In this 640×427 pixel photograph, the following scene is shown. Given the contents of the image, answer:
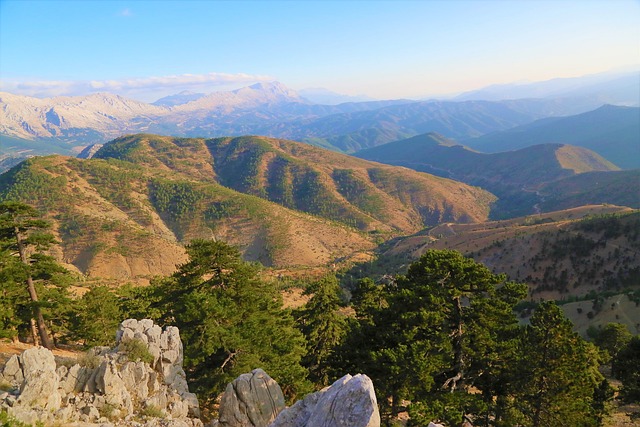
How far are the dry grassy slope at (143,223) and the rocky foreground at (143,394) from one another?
7962cm

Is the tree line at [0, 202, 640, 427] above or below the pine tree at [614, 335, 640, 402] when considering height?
above

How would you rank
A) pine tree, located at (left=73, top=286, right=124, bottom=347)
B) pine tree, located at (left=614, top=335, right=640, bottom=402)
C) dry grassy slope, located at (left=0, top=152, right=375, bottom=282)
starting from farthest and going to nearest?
1. dry grassy slope, located at (left=0, top=152, right=375, bottom=282)
2. pine tree, located at (left=73, top=286, right=124, bottom=347)
3. pine tree, located at (left=614, top=335, right=640, bottom=402)

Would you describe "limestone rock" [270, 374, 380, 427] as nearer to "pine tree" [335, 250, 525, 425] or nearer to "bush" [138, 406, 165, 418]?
"pine tree" [335, 250, 525, 425]

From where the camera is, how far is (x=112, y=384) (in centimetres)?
1459

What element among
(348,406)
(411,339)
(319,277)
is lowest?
(319,277)

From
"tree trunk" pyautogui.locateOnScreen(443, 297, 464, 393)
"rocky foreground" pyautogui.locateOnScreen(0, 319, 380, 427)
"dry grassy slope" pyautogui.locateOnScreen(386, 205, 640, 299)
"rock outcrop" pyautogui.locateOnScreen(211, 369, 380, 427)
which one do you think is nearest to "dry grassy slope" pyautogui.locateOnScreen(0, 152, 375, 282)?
"dry grassy slope" pyautogui.locateOnScreen(386, 205, 640, 299)

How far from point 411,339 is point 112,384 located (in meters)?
12.9

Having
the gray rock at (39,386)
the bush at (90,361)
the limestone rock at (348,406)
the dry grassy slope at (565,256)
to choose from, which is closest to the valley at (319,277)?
the dry grassy slope at (565,256)

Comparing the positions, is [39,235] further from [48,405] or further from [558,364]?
[558,364]

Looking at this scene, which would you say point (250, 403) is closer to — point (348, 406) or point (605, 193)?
Answer: point (348, 406)

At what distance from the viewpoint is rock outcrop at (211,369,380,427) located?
10.9 meters

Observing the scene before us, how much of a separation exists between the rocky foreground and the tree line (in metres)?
2.21

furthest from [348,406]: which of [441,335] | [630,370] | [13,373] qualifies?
[630,370]

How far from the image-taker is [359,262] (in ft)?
371
